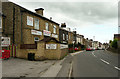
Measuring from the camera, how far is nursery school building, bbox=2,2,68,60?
14508mm

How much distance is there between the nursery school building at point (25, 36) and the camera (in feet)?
47.6

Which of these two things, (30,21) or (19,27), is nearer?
(19,27)

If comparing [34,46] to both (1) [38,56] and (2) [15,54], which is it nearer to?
(1) [38,56]

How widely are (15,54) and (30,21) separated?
6.26 m

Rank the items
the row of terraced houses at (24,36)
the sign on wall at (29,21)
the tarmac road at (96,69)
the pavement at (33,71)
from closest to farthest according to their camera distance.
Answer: the tarmac road at (96,69)
the pavement at (33,71)
the row of terraced houses at (24,36)
the sign on wall at (29,21)

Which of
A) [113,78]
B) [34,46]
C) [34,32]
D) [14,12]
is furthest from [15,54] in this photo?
[113,78]

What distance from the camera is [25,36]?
17.0 m

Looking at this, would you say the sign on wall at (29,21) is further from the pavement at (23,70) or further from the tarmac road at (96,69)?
the tarmac road at (96,69)

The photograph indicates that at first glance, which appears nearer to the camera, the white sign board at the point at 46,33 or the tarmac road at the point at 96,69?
the tarmac road at the point at 96,69

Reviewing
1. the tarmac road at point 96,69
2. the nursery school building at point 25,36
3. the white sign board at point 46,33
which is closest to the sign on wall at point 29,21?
the nursery school building at point 25,36

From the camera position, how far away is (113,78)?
637 cm

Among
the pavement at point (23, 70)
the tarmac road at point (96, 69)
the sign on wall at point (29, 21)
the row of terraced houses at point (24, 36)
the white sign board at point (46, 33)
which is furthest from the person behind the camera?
the white sign board at point (46, 33)

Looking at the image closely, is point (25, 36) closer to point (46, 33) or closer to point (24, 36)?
point (24, 36)

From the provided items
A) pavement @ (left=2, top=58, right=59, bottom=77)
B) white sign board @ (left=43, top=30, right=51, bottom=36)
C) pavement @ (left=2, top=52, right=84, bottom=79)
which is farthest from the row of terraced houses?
pavement @ (left=2, top=52, right=84, bottom=79)
